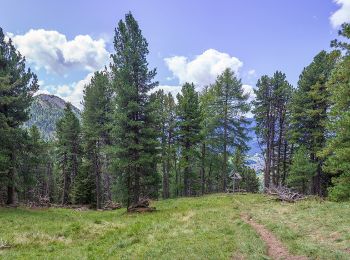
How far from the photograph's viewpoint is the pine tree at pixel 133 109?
28.3 metres

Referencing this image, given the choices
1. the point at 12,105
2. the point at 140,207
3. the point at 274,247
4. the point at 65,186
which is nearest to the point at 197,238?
the point at 274,247

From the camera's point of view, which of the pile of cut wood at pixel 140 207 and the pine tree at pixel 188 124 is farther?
the pine tree at pixel 188 124

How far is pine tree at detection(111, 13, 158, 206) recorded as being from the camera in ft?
92.8

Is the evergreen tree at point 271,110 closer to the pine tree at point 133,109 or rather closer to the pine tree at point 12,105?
the pine tree at point 133,109

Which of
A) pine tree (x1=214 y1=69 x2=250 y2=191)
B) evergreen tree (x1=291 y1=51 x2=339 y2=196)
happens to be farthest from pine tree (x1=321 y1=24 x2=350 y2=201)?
pine tree (x1=214 y1=69 x2=250 y2=191)

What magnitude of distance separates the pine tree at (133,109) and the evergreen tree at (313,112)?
18.1 meters

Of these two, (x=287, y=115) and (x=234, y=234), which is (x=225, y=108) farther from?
(x=234, y=234)

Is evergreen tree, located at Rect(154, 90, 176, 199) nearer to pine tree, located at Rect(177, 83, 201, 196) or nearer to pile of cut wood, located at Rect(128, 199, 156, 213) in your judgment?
pine tree, located at Rect(177, 83, 201, 196)

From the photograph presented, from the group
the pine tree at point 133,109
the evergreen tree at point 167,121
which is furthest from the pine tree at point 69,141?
the pine tree at point 133,109

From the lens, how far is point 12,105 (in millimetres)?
31219

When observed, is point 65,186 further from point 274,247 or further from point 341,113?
point 274,247

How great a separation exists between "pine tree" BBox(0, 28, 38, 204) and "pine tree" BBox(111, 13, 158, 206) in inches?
367

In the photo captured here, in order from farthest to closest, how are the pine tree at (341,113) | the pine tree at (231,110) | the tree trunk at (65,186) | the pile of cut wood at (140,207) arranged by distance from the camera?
the tree trunk at (65,186) → the pine tree at (231,110) → the pile of cut wood at (140,207) → the pine tree at (341,113)

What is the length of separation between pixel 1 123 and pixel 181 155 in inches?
923
